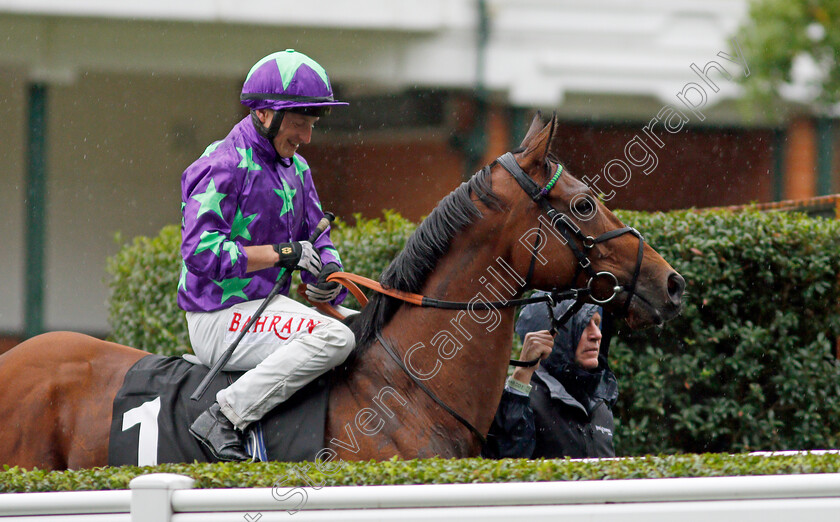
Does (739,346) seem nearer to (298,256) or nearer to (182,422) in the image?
(298,256)

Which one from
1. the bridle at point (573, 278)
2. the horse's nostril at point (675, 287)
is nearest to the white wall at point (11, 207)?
the bridle at point (573, 278)

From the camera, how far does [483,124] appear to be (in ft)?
31.0

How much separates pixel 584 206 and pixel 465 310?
22.1 inches

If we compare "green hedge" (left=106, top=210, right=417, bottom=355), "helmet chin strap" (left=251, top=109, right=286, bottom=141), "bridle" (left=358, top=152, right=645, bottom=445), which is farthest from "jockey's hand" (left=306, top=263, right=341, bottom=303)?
"green hedge" (left=106, top=210, right=417, bottom=355)

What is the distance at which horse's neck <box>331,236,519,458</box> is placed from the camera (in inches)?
115

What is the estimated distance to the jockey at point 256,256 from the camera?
9.35 ft

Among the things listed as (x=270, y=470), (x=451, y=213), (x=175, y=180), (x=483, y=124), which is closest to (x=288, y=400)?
(x=270, y=470)

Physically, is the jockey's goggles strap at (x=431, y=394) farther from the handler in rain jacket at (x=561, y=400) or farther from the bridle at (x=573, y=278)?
the handler in rain jacket at (x=561, y=400)

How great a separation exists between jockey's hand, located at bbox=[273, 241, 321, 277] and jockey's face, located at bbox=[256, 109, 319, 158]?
0.36m

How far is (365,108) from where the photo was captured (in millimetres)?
9914

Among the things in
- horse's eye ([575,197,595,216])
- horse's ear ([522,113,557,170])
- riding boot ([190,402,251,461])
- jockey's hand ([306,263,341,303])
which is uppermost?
horse's ear ([522,113,557,170])

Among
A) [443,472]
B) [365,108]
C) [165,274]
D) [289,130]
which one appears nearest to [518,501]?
[443,472]

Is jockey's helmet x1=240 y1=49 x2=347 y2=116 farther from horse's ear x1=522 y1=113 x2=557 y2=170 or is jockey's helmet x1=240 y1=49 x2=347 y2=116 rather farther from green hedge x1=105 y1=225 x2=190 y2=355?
green hedge x1=105 y1=225 x2=190 y2=355

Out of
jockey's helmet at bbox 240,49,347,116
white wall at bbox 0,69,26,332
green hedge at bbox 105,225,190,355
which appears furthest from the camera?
white wall at bbox 0,69,26,332
